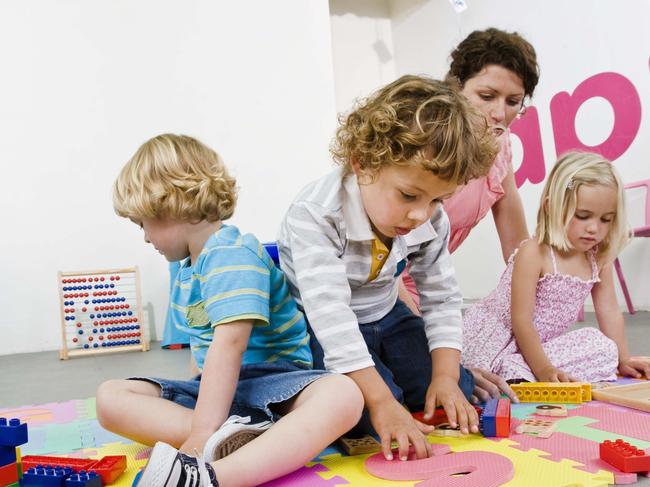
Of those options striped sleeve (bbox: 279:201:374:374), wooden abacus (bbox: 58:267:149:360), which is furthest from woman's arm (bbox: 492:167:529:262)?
wooden abacus (bbox: 58:267:149:360)

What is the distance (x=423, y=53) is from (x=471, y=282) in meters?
1.40

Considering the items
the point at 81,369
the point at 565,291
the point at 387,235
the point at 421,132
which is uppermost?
the point at 421,132

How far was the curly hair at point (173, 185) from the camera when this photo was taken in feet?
2.87

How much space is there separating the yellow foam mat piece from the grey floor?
2.87ft

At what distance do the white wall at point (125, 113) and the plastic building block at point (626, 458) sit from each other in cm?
220

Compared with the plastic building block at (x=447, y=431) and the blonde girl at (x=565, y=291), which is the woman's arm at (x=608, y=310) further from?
the plastic building block at (x=447, y=431)

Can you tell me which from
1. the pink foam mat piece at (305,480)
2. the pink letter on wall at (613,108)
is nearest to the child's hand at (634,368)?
the pink foam mat piece at (305,480)

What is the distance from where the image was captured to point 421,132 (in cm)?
78

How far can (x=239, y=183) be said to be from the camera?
9.16ft

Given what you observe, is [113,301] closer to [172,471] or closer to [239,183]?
[239,183]

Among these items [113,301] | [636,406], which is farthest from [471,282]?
[636,406]

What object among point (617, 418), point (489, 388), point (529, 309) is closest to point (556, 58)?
point (529, 309)

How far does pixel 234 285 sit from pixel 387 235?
0.78 ft

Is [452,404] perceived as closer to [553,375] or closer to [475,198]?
[553,375]
